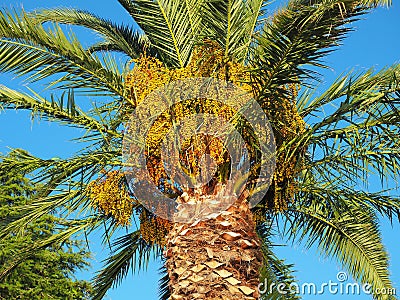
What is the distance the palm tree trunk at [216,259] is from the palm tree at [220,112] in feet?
0.04

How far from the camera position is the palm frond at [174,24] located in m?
9.07

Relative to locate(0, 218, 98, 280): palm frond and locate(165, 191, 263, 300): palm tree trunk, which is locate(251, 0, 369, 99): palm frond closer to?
locate(165, 191, 263, 300): palm tree trunk

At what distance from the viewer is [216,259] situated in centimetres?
772

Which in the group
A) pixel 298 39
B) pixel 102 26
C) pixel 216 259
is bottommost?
pixel 216 259

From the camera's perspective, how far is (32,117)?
8.53m

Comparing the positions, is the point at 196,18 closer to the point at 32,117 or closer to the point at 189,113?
the point at 189,113

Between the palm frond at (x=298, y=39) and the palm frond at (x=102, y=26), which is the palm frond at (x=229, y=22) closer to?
A: the palm frond at (x=298, y=39)

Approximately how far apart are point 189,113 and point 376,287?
4.75 m

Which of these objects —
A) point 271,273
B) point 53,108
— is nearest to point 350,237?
point 271,273

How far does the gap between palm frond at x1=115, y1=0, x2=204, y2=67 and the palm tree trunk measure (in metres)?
2.49

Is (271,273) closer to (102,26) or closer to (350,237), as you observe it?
(350,237)

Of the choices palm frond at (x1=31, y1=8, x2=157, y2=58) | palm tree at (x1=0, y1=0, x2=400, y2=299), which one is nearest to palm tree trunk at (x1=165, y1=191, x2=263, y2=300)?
palm tree at (x1=0, y1=0, x2=400, y2=299)

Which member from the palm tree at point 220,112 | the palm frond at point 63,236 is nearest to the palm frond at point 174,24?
the palm tree at point 220,112

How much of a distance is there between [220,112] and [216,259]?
1.82 metres
